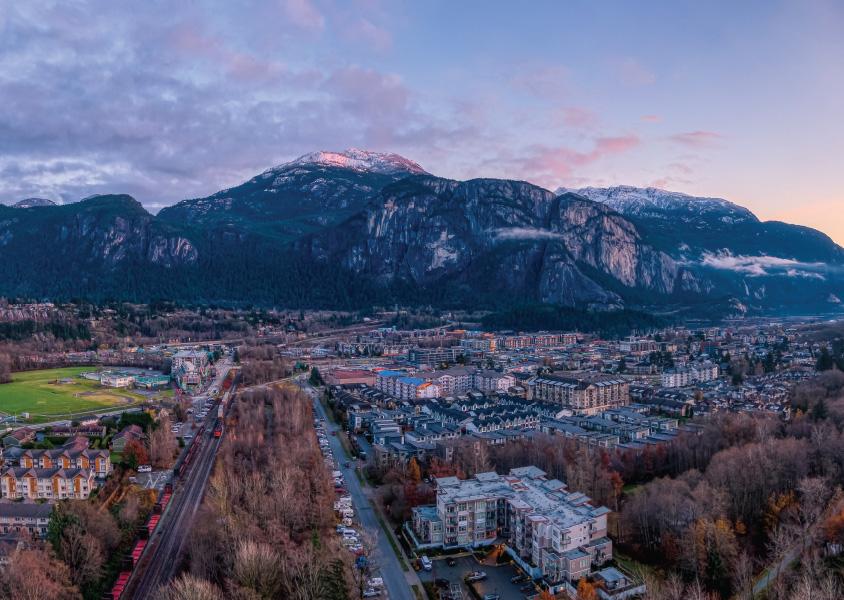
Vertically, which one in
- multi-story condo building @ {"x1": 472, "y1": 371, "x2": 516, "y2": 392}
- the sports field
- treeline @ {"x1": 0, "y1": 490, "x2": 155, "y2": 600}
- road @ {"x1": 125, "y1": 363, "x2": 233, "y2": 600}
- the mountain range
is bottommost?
road @ {"x1": 125, "y1": 363, "x2": 233, "y2": 600}

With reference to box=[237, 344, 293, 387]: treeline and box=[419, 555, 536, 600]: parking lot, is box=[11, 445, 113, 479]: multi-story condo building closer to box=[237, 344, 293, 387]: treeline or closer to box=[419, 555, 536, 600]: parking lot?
box=[419, 555, 536, 600]: parking lot

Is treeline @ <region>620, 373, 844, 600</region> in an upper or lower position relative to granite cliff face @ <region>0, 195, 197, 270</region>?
lower

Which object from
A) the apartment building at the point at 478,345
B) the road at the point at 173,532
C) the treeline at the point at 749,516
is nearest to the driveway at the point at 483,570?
the treeline at the point at 749,516

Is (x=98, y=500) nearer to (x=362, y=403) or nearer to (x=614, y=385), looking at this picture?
(x=362, y=403)

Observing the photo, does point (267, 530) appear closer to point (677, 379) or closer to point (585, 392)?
point (585, 392)

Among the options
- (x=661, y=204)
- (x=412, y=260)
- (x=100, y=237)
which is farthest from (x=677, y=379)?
(x=661, y=204)

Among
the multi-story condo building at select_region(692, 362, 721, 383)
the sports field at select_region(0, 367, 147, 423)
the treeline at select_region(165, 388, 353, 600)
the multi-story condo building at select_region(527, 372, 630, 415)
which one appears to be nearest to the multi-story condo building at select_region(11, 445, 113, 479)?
the treeline at select_region(165, 388, 353, 600)

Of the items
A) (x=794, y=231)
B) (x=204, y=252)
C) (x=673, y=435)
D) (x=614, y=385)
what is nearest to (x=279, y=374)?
(x=614, y=385)

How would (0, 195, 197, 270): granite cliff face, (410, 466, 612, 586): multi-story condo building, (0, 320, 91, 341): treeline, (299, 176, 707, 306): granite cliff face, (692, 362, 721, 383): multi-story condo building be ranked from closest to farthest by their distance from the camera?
(410, 466, 612, 586): multi-story condo building, (692, 362, 721, 383): multi-story condo building, (0, 320, 91, 341): treeline, (299, 176, 707, 306): granite cliff face, (0, 195, 197, 270): granite cliff face
